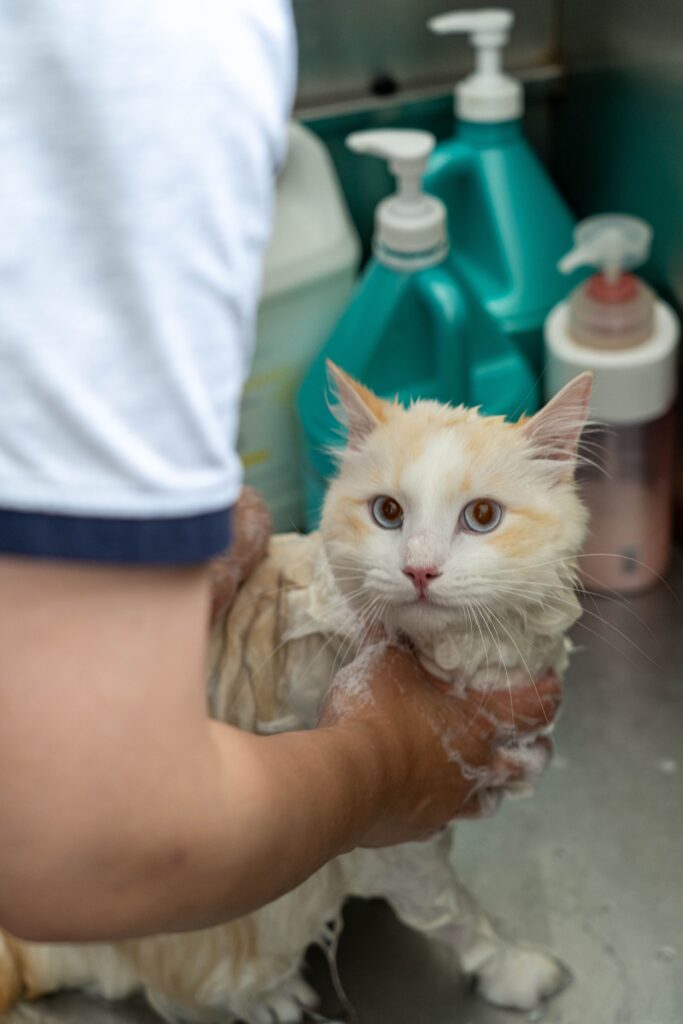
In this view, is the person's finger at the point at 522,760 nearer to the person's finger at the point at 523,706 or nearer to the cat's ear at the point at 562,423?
the person's finger at the point at 523,706

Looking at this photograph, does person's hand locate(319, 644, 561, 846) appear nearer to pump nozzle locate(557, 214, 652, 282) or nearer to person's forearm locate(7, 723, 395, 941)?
person's forearm locate(7, 723, 395, 941)

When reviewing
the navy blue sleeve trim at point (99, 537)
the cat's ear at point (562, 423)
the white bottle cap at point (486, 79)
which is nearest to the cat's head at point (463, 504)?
the cat's ear at point (562, 423)

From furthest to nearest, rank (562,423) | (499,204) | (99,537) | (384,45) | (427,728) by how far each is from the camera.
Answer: (384,45), (499,204), (427,728), (562,423), (99,537)

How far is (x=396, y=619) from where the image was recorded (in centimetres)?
59

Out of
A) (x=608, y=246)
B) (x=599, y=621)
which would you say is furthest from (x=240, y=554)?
(x=608, y=246)

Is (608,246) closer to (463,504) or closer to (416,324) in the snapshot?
(416,324)

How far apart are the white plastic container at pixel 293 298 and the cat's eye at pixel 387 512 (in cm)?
43

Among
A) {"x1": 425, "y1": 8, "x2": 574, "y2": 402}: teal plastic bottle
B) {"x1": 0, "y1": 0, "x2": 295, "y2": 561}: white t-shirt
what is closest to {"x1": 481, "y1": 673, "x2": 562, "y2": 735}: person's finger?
{"x1": 0, "y1": 0, "x2": 295, "y2": 561}: white t-shirt

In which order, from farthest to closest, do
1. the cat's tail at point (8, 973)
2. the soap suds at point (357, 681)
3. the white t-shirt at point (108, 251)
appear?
1. the cat's tail at point (8, 973)
2. the soap suds at point (357, 681)
3. the white t-shirt at point (108, 251)

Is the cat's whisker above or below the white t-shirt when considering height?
below

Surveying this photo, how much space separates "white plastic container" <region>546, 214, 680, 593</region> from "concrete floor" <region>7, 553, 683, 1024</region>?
0.06 m

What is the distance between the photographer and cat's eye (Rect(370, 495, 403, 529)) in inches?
21.9

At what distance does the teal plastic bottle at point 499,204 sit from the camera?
1043mm

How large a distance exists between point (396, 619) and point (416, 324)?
0.24 meters
